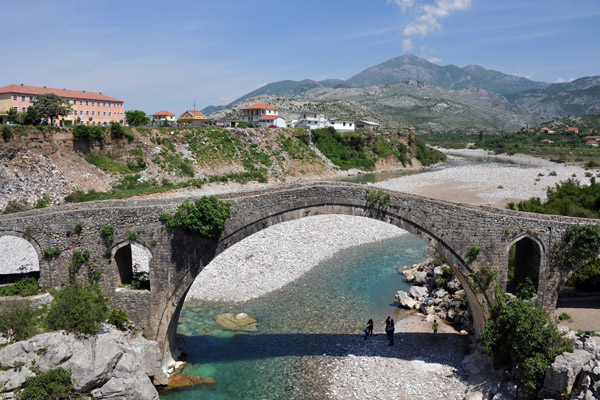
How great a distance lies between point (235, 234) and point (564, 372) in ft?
38.7

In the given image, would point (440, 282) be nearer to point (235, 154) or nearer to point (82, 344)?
point (82, 344)

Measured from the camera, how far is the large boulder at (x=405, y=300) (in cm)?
2358

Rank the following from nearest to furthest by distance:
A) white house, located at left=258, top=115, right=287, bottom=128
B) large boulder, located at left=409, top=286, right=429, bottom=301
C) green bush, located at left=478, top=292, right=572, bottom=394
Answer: green bush, located at left=478, top=292, right=572, bottom=394, large boulder, located at left=409, top=286, right=429, bottom=301, white house, located at left=258, top=115, right=287, bottom=128

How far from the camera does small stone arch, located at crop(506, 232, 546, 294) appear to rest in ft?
52.6

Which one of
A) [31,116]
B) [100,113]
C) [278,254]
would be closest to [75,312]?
[278,254]

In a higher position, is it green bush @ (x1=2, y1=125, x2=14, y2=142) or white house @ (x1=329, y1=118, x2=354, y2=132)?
white house @ (x1=329, y1=118, x2=354, y2=132)

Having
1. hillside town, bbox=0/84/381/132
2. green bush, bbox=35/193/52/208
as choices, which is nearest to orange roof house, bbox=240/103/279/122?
hillside town, bbox=0/84/381/132

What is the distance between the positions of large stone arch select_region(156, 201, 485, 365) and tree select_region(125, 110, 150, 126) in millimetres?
57152

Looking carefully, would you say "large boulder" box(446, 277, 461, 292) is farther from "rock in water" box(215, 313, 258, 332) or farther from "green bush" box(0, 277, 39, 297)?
"green bush" box(0, 277, 39, 297)

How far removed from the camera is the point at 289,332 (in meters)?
20.7

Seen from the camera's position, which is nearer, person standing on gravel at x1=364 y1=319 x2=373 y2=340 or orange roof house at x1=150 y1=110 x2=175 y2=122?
person standing on gravel at x1=364 y1=319 x2=373 y2=340

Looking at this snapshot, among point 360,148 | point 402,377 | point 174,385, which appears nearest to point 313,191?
point 402,377

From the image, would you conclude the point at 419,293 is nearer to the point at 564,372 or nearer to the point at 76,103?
the point at 564,372

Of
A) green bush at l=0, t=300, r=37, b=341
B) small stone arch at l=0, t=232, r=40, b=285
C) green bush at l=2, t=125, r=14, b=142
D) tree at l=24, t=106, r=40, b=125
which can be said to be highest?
tree at l=24, t=106, r=40, b=125
